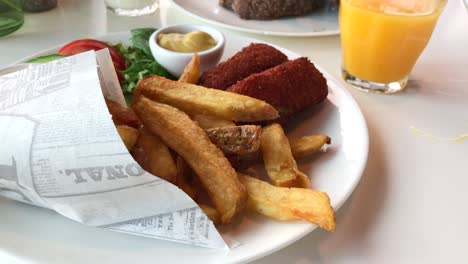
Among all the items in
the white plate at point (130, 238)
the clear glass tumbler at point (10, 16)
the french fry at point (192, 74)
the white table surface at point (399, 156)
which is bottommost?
the white table surface at point (399, 156)

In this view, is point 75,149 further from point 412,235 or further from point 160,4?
point 160,4

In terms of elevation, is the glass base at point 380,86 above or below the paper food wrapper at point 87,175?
below

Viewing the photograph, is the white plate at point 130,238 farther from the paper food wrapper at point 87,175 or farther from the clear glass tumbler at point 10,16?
the clear glass tumbler at point 10,16

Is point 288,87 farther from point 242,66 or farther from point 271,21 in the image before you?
point 271,21

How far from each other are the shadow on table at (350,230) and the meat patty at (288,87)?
243 mm

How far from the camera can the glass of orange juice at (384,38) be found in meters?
1.47

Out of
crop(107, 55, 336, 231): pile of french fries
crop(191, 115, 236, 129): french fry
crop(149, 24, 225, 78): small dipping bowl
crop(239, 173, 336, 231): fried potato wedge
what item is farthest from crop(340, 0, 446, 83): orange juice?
crop(239, 173, 336, 231): fried potato wedge

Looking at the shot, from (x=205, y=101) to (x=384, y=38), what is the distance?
681mm

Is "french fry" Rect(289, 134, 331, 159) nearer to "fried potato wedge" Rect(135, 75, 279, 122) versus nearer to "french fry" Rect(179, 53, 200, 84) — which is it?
"fried potato wedge" Rect(135, 75, 279, 122)

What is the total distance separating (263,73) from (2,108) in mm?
632

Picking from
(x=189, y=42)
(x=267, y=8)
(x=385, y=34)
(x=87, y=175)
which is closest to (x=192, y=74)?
(x=189, y=42)

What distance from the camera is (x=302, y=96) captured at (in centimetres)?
133

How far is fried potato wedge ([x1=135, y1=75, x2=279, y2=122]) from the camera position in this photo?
109 cm

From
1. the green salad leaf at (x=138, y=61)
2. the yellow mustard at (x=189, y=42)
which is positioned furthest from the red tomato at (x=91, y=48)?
the yellow mustard at (x=189, y=42)
